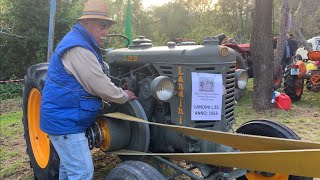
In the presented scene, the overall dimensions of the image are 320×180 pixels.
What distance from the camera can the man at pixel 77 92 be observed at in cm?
293

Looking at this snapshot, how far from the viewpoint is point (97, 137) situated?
3.57m

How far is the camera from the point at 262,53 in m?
8.27

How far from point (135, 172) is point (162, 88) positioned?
0.73 m

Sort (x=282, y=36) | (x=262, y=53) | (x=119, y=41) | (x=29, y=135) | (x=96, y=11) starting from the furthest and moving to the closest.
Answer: (x=282, y=36) < (x=262, y=53) < (x=119, y=41) < (x=29, y=135) < (x=96, y=11)

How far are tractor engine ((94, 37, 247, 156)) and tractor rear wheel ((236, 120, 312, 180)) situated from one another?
0.39m

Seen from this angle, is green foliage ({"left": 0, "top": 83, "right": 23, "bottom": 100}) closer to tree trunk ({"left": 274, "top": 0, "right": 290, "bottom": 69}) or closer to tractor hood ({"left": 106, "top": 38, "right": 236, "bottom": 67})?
tree trunk ({"left": 274, "top": 0, "right": 290, "bottom": 69})

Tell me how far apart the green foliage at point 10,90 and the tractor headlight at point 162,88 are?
1053 cm

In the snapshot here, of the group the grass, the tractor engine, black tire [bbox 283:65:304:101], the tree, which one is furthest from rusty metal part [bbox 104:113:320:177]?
the tree

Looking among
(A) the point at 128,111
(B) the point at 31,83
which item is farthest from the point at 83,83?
(B) the point at 31,83

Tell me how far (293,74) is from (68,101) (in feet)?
25.3

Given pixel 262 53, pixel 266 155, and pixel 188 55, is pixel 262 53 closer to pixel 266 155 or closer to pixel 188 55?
pixel 188 55

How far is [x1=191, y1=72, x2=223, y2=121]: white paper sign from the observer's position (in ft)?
10.8

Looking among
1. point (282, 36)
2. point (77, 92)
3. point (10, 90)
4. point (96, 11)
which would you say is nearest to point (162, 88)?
point (77, 92)

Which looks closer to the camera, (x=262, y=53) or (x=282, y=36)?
(x=262, y=53)
